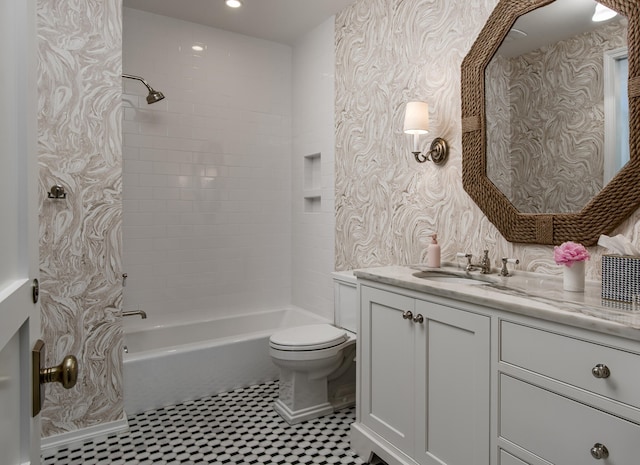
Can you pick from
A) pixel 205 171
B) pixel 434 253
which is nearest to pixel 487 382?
pixel 434 253

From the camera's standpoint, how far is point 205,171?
3.46 meters

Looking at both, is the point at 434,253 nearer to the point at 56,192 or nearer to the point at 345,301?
the point at 345,301

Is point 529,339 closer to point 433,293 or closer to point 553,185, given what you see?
point 433,293

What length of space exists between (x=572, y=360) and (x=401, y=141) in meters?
1.68

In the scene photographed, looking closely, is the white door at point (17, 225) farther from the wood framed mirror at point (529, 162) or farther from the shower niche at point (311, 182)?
the shower niche at point (311, 182)

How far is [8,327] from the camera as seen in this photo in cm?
61

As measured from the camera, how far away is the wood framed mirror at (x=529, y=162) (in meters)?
1.54

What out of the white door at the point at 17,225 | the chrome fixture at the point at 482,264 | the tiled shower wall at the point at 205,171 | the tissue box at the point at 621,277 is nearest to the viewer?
the white door at the point at 17,225

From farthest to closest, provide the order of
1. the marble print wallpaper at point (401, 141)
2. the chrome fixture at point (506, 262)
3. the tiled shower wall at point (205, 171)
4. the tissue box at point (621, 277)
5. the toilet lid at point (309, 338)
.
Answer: the tiled shower wall at point (205, 171), the toilet lid at point (309, 338), the marble print wallpaper at point (401, 141), the chrome fixture at point (506, 262), the tissue box at point (621, 277)

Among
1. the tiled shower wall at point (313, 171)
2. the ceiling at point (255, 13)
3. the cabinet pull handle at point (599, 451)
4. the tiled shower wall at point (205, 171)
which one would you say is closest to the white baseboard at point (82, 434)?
the tiled shower wall at point (205, 171)

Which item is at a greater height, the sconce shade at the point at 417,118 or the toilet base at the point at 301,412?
the sconce shade at the point at 417,118

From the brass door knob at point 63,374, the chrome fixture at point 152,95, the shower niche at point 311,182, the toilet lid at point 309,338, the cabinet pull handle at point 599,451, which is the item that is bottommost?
the toilet lid at point 309,338

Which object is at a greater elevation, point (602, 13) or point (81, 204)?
point (602, 13)

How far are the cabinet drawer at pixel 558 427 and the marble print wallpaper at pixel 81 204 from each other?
2.02m
